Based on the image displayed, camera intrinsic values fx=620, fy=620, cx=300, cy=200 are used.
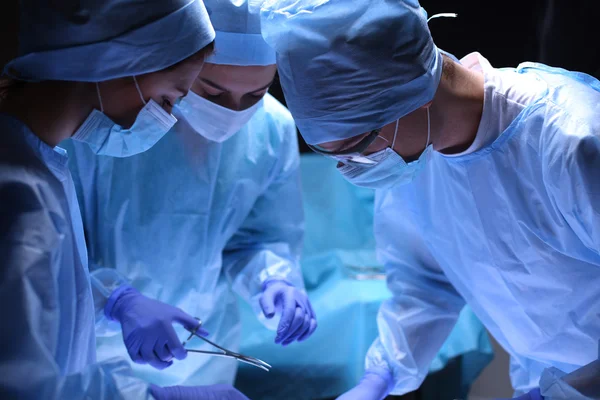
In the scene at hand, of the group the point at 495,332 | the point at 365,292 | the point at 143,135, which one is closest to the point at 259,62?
the point at 143,135

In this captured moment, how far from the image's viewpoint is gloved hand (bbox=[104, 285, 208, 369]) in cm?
150

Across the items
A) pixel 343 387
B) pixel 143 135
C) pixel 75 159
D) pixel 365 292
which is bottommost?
pixel 343 387

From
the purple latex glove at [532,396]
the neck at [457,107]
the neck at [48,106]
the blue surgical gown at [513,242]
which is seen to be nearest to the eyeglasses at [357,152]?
the neck at [457,107]

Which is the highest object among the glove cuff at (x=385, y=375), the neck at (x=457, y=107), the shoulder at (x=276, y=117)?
the neck at (x=457, y=107)

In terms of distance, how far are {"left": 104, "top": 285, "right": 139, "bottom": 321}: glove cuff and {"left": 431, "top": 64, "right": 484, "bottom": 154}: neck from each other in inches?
34.5

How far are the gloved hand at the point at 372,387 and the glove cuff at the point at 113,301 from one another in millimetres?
620

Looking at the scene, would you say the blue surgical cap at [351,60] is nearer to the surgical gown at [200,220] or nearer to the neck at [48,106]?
the neck at [48,106]

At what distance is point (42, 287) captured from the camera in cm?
103

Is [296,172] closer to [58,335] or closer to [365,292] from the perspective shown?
[365,292]

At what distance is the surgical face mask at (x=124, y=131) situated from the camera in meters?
1.24

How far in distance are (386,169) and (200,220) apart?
0.63 m

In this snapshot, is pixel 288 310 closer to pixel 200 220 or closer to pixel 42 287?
pixel 200 220

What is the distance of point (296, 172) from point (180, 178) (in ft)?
1.26

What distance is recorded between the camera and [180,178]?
5.74 feet
